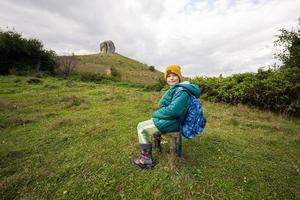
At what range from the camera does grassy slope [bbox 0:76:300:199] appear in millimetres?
3816

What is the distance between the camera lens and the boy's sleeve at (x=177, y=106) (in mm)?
3762

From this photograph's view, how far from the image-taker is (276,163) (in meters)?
5.04

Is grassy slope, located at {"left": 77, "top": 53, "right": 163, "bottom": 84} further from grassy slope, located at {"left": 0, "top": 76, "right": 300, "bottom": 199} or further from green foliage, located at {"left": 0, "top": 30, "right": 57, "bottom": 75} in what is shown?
grassy slope, located at {"left": 0, "top": 76, "right": 300, "bottom": 199}

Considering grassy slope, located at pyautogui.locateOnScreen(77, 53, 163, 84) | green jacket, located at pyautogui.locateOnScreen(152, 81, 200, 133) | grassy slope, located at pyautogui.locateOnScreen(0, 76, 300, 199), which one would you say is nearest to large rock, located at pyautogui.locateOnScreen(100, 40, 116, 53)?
grassy slope, located at pyautogui.locateOnScreen(77, 53, 163, 84)

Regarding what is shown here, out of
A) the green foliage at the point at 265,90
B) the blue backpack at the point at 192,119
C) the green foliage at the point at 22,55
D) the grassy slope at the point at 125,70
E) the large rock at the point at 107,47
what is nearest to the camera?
the blue backpack at the point at 192,119

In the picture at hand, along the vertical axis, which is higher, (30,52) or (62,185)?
(30,52)

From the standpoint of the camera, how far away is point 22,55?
2911 cm

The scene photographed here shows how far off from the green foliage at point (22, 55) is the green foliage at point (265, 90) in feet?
82.7

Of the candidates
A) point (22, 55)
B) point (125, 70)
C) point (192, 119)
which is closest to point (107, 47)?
point (125, 70)

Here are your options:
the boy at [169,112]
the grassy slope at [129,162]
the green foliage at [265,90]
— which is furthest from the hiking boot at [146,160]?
the green foliage at [265,90]

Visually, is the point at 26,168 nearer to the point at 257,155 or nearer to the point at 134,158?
the point at 134,158

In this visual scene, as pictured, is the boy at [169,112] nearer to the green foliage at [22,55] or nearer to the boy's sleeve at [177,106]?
the boy's sleeve at [177,106]

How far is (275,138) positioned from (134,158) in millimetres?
4863

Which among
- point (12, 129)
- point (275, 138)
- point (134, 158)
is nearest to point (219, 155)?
point (134, 158)
